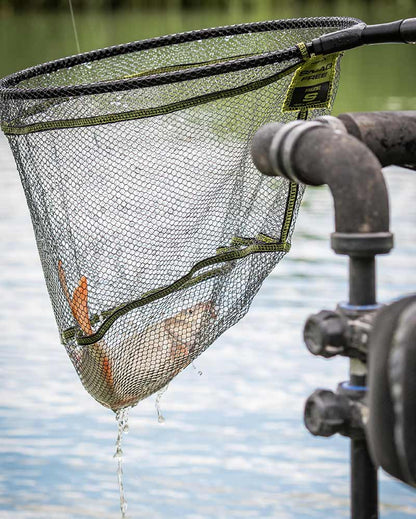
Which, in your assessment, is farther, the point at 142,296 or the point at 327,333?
the point at 142,296

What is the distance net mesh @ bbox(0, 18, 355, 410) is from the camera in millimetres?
2143

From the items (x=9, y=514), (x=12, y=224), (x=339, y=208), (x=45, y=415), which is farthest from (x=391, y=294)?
(x=339, y=208)

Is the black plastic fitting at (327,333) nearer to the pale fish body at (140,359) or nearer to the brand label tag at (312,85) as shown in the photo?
the brand label tag at (312,85)

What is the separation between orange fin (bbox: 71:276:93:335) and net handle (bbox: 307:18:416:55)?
2.31 ft

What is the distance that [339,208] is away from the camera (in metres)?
1.05

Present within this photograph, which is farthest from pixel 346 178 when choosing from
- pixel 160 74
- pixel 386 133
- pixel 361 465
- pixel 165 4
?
pixel 165 4

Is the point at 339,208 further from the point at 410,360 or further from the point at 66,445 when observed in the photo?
the point at 66,445

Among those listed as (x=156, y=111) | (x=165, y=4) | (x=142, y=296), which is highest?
(x=156, y=111)

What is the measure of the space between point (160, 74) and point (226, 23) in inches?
874

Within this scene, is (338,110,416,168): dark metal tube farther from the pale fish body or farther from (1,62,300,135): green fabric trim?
the pale fish body

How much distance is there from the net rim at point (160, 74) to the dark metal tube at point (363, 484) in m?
0.86

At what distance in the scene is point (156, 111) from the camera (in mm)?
2033

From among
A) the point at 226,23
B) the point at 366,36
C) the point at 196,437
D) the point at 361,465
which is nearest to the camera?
the point at 361,465

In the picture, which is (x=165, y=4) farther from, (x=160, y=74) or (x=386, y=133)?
(x=386, y=133)
